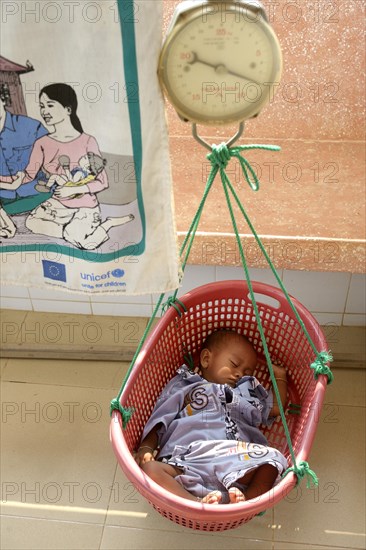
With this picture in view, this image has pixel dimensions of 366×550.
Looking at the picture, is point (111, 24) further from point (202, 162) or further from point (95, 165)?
point (202, 162)

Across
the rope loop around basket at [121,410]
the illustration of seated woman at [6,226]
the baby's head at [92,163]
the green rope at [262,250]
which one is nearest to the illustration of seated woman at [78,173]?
the baby's head at [92,163]

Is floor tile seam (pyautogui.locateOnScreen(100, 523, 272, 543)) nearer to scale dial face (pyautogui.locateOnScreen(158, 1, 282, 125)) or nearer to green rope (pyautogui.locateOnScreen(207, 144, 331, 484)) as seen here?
green rope (pyautogui.locateOnScreen(207, 144, 331, 484))

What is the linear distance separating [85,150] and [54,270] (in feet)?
0.89

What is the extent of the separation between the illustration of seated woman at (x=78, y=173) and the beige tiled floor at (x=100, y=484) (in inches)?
35.6

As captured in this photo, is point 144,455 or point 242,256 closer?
point 242,256

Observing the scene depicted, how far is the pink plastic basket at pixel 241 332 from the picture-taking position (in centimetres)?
137

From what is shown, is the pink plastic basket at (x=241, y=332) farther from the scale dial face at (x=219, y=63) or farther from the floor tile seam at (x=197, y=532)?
the scale dial face at (x=219, y=63)

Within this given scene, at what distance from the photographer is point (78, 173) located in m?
1.09

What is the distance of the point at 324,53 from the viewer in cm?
200

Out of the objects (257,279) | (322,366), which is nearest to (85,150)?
(322,366)

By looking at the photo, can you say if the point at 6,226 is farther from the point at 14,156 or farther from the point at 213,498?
the point at 213,498

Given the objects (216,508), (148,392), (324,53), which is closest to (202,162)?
(324,53)

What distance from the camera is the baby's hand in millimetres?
1464

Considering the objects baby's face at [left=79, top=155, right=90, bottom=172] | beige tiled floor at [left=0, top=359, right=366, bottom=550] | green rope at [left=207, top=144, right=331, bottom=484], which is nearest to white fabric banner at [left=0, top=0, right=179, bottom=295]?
baby's face at [left=79, top=155, right=90, bottom=172]
